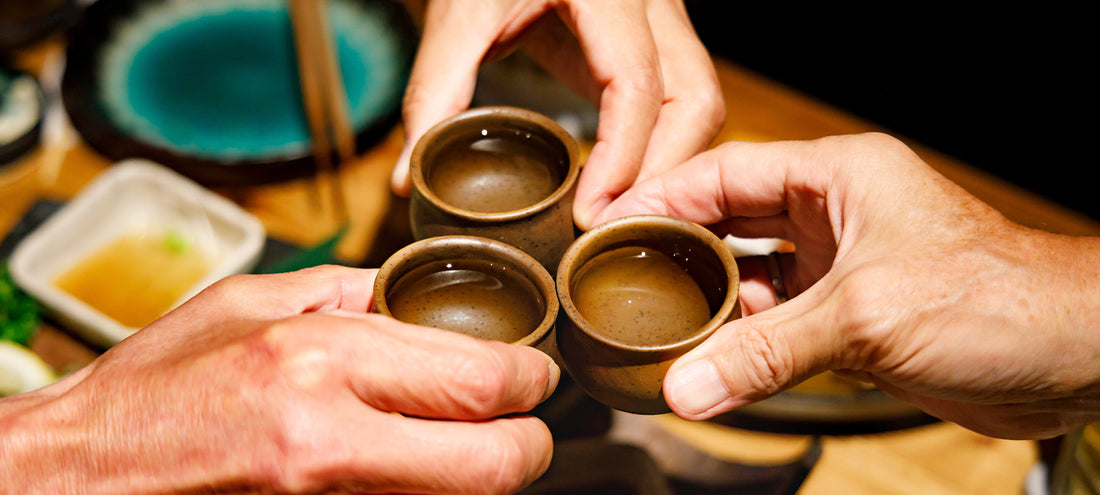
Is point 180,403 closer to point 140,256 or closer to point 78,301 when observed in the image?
point 78,301

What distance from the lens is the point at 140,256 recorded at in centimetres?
165

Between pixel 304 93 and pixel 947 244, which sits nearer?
pixel 947 244

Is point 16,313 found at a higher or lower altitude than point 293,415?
lower

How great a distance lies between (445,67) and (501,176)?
0.19m

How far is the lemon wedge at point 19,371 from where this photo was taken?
53.7 inches

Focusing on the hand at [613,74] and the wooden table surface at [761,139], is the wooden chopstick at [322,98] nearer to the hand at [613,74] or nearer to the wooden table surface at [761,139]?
the wooden table surface at [761,139]

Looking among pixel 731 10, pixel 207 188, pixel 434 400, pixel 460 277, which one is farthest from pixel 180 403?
pixel 731 10

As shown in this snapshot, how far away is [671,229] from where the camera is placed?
3.43ft

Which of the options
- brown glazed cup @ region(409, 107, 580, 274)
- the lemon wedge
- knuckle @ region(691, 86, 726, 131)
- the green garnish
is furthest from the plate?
knuckle @ region(691, 86, 726, 131)

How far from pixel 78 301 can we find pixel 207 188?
0.40 metres

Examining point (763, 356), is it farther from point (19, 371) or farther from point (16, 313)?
point (16, 313)

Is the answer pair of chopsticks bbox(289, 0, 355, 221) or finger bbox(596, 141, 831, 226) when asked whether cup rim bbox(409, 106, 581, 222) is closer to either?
finger bbox(596, 141, 831, 226)

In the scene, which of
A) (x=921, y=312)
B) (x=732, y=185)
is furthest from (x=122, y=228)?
(x=921, y=312)

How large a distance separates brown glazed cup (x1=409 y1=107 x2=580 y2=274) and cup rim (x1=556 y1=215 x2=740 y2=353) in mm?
54
